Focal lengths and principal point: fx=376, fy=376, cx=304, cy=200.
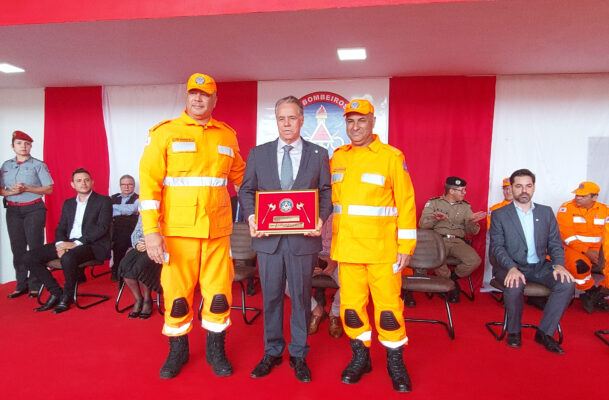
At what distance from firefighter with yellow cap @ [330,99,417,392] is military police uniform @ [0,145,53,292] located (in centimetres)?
389

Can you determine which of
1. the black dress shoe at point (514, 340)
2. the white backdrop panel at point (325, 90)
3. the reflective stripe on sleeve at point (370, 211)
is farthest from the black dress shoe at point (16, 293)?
the black dress shoe at point (514, 340)

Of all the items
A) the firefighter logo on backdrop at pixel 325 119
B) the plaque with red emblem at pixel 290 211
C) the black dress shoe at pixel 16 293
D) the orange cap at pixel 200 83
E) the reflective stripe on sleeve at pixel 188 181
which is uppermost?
the firefighter logo on backdrop at pixel 325 119

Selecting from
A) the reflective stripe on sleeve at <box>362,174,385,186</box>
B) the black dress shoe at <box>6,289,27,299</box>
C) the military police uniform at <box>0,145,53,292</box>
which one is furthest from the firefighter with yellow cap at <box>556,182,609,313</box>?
the black dress shoe at <box>6,289,27,299</box>

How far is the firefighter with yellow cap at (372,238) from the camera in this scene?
235cm

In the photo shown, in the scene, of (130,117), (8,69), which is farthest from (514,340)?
(8,69)

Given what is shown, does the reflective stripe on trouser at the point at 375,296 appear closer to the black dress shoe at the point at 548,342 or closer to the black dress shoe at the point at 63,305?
the black dress shoe at the point at 548,342

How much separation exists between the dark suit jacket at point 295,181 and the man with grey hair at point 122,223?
3.09 meters

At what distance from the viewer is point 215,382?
7.95ft

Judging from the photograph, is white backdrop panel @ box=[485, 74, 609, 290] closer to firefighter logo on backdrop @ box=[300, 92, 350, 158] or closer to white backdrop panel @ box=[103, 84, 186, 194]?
firefighter logo on backdrop @ box=[300, 92, 350, 158]

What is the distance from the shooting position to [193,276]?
2.48m

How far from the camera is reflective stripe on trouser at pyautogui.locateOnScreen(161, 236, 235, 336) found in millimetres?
2410

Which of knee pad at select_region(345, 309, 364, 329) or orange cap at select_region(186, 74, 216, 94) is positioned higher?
orange cap at select_region(186, 74, 216, 94)

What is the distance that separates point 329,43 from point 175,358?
316cm

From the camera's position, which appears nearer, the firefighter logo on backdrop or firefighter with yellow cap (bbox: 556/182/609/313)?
firefighter with yellow cap (bbox: 556/182/609/313)
